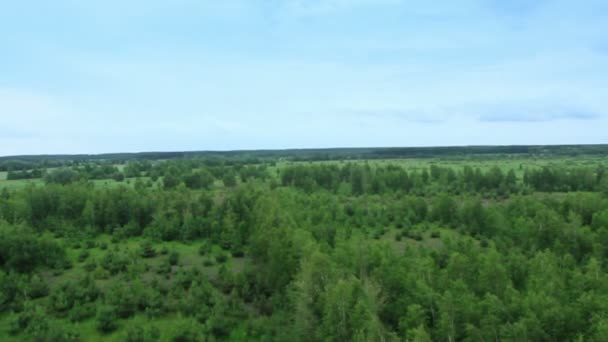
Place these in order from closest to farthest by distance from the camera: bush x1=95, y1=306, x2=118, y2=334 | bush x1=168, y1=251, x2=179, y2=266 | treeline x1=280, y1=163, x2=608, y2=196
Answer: bush x1=95, y1=306, x2=118, y2=334 → bush x1=168, y1=251, x2=179, y2=266 → treeline x1=280, y1=163, x2=608, y2=196

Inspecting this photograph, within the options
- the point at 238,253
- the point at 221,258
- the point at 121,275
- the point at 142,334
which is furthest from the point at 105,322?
the point at 238,253

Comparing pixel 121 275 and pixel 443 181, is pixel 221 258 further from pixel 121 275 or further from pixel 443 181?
pixel 443 181

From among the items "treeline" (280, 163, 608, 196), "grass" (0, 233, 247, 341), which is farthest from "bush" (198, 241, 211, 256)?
"treeline" (280, 163, 608, 196)

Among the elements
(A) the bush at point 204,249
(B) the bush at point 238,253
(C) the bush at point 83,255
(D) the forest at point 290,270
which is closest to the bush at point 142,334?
(D) the forest at point 290,270

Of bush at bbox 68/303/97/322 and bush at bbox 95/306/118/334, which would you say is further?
bush at bbox 68/303/97/322

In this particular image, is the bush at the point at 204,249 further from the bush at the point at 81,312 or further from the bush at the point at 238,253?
the bush at the point at 81,312

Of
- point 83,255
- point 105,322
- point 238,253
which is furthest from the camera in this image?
point 238,253

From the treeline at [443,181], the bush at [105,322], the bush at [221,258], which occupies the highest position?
the treeline at [443,181]

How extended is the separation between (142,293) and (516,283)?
36.2 m

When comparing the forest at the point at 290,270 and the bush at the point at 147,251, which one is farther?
the bush at the point at 147,251

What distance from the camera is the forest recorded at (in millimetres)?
26859

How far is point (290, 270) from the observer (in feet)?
127

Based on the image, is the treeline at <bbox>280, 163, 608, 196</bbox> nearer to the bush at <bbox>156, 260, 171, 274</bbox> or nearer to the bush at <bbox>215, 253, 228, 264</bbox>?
the bush at <bbox>215, 253, 228, 264</bbox>

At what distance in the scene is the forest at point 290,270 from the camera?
26859 mm
